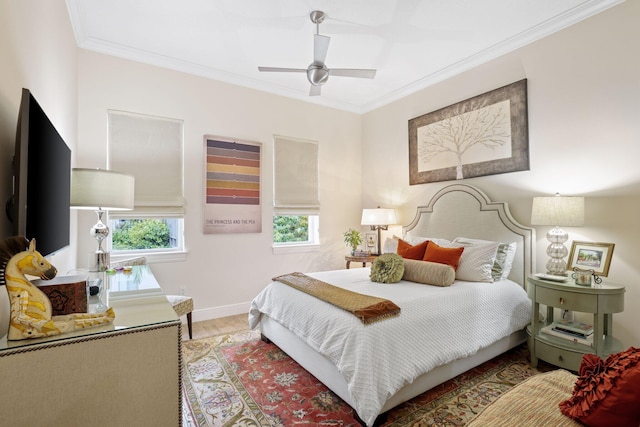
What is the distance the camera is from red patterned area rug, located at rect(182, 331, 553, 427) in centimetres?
193

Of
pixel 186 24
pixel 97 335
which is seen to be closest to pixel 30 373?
pixel 97 335

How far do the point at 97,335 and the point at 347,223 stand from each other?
4.08 metres

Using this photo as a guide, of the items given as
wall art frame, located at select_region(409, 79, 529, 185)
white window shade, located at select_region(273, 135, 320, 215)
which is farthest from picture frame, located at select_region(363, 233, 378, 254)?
wall art frame, located at select_region(409, 79, 529, 185)

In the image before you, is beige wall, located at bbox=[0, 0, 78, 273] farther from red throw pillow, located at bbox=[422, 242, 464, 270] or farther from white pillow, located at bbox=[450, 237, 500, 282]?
white pillow, located at bbox=[450, 237, 500, 282]

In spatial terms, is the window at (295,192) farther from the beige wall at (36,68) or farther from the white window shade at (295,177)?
the beige wall at (36,68)

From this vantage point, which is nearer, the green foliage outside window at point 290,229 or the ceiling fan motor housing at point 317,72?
the ceiling fan motor housing at point 317,72

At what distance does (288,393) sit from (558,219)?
246 cm

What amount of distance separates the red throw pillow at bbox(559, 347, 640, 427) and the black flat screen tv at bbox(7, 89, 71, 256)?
1.93 meters

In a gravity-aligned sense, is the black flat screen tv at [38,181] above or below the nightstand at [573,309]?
above

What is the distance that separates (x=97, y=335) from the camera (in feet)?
3.38

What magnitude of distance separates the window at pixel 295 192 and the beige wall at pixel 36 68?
220 centimetres

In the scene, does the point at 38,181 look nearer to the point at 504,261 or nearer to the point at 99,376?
the point at 99,376

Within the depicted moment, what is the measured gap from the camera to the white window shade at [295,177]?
13.9ft

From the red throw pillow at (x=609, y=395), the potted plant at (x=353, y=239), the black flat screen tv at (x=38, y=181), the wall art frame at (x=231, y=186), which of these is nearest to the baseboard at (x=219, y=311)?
the wall art frame at (x=231, y=186)
